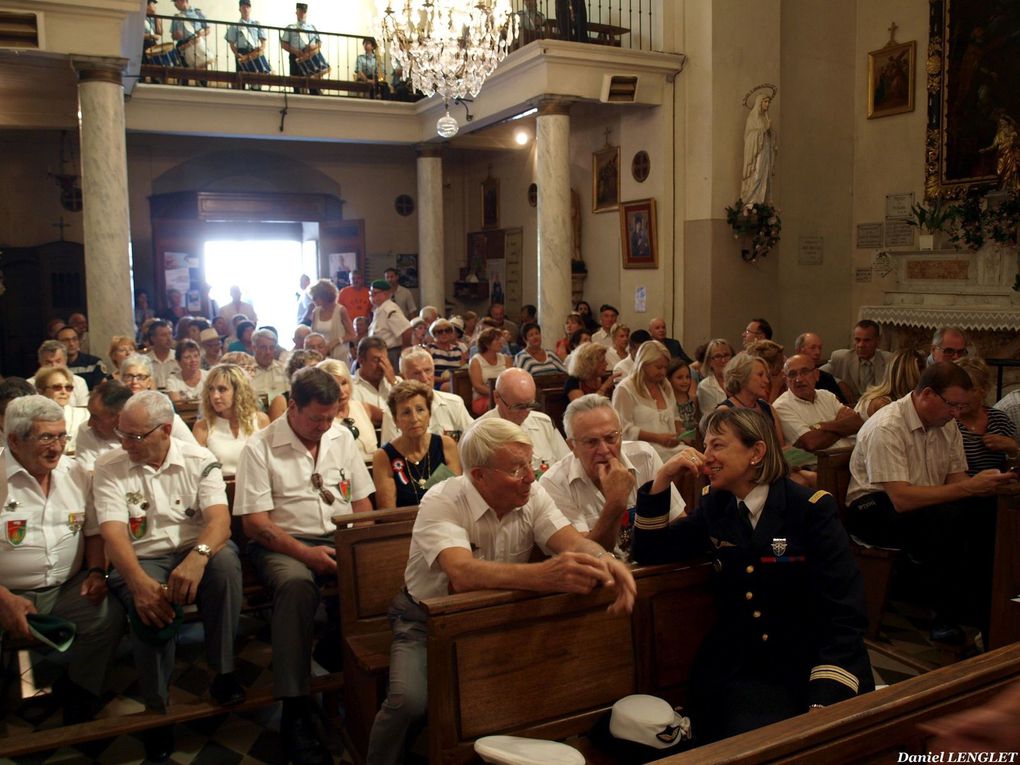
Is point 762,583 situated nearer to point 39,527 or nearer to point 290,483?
point 290,483

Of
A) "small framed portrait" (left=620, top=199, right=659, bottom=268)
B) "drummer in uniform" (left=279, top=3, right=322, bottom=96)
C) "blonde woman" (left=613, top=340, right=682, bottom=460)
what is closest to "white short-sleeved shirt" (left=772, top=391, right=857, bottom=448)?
"blonde woman" (left=613, top=340, right=682, bottom=460)

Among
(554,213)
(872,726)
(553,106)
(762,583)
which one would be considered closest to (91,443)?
(762,583)

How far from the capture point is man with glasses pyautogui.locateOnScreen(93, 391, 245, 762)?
356cm

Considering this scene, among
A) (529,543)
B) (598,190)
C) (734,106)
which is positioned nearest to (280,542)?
(529,543)

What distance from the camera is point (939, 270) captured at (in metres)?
9.71

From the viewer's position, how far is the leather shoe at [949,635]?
430 centimetres

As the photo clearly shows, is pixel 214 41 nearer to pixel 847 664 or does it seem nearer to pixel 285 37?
pixel 285 37

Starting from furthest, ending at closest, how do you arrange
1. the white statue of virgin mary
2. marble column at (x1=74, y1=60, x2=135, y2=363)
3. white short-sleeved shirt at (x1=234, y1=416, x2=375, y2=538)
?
1. the white statue of virgin mary
2. marble column at (x1=74, y1=60, x2=135, y2=363)
3. white short-sleeved shirt at (x1=234, y1=416, x2=375, y2=538)

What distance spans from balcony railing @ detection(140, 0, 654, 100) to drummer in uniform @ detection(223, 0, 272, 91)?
2 cm

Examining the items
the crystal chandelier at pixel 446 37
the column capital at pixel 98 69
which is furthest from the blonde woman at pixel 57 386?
the column capital at pixel 98 69

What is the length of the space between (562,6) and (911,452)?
8.18 m

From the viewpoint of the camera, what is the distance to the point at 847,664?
256cm

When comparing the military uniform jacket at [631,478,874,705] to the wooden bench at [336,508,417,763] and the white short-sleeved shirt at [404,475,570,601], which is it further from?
the wooden bench at [336,508,417,763]
